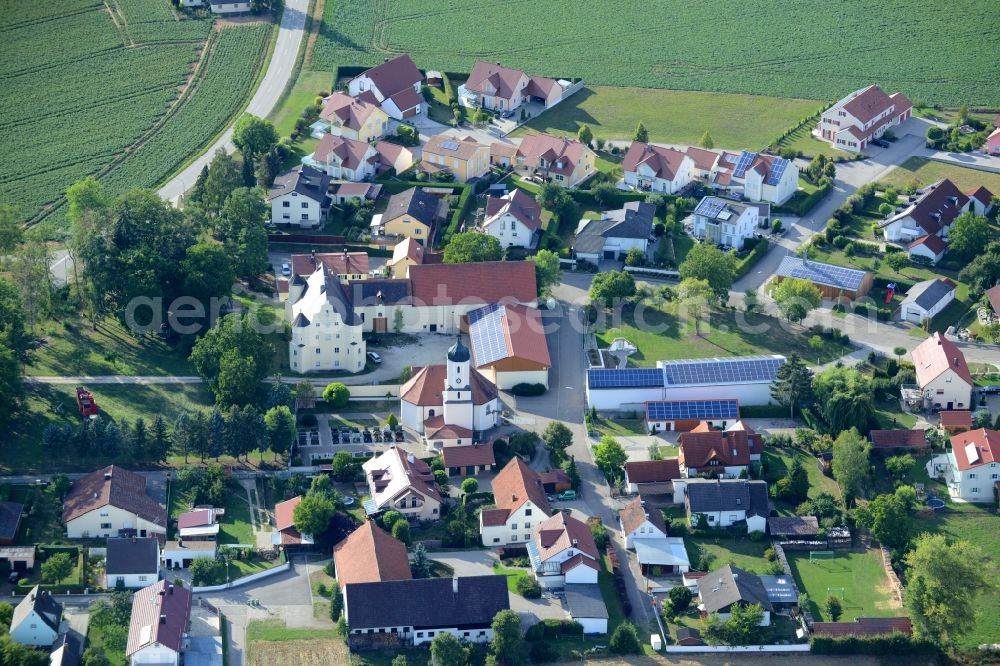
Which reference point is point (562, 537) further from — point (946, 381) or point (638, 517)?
point (946, 381)

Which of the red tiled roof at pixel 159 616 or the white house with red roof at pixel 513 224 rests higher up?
the white house with red roof at pixel 513 224

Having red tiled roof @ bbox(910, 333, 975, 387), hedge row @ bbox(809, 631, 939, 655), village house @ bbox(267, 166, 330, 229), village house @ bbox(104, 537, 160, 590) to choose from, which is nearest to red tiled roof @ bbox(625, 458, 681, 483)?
hedge row @ bbox(809, 631, 939, 655)

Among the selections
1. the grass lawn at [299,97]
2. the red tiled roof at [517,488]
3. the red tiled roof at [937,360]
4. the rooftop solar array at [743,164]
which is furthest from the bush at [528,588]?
the grass lawn at [299,97]

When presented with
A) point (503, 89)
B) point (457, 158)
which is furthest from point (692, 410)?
point (503, 89)

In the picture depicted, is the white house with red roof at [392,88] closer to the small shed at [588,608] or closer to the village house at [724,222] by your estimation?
the village house at [724,222]

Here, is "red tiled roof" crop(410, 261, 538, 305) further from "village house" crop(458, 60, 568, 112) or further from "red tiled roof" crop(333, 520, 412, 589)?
"village house" crop(458, 60, 568, 112)
